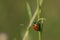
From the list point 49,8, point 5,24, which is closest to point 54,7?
point 49,8

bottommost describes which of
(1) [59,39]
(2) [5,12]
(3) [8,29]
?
(1) [59,39]

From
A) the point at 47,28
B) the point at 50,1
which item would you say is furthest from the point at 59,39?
the point at 50,1

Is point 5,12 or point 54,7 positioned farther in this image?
point 54,7

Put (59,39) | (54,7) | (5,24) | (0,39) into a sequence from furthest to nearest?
(54,7) → (5,24) → (59,39) → (0,39)

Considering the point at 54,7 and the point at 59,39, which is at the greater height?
the point at 54,7

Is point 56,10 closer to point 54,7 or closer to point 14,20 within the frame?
point 54,7

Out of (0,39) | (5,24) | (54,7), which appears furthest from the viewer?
(54,7)
